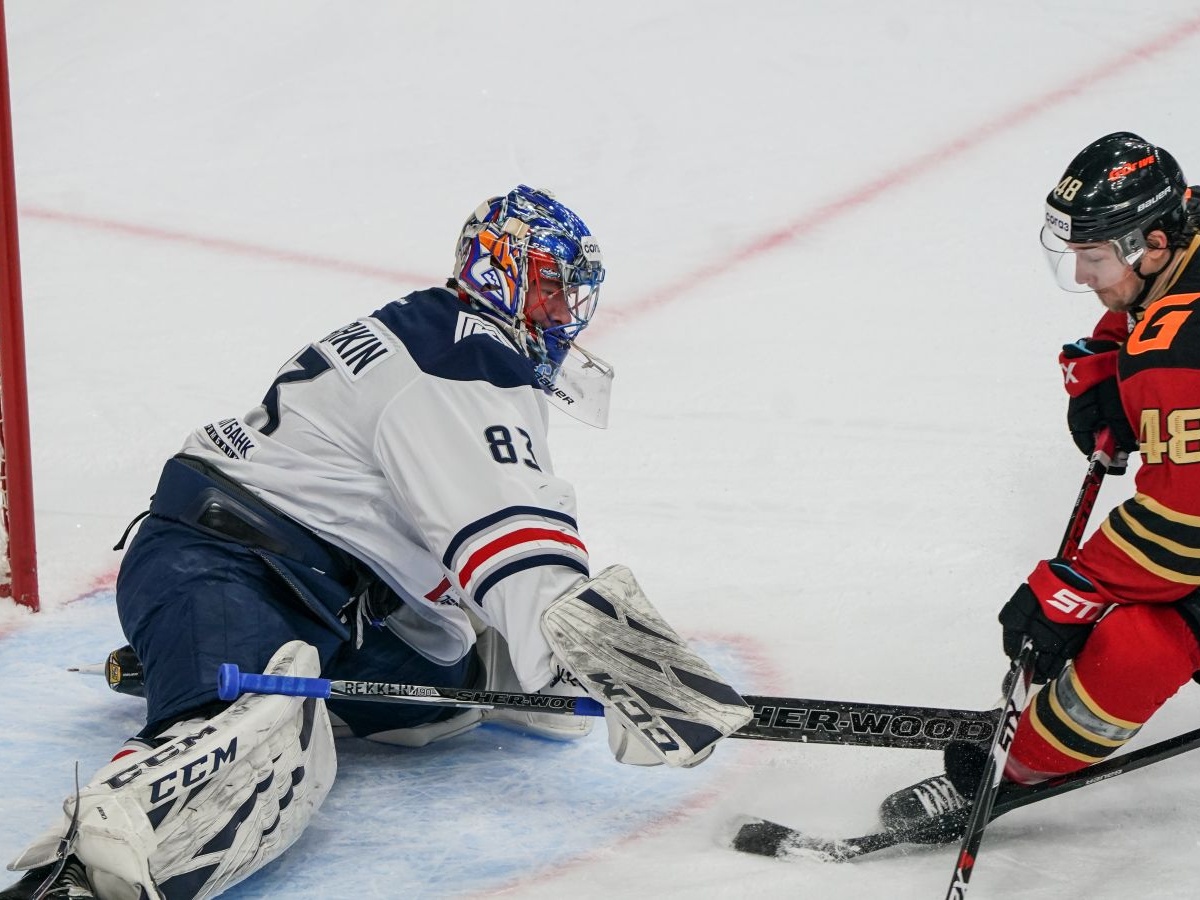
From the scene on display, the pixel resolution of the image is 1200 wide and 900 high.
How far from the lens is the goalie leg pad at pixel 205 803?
2078mm

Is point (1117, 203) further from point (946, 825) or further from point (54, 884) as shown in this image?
point (54, 884)

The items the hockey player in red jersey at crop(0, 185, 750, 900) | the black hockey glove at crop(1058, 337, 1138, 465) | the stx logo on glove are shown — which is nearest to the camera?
the hockey player in red jersey at crop(0, 185, 750, 900)

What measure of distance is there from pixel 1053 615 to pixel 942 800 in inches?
15.0

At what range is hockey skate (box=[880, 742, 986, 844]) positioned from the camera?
2455 mm

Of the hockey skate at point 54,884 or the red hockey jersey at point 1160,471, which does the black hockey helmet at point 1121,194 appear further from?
the hockey skate at point 54,884

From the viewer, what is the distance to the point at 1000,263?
505 cm

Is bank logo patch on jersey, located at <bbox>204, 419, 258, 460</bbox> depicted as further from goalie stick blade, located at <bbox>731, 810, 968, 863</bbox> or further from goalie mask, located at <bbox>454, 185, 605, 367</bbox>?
goalie stick blade, located at <bbox>731, 810, 968, 863</bbox>

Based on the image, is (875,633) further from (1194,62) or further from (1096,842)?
(1194,62)

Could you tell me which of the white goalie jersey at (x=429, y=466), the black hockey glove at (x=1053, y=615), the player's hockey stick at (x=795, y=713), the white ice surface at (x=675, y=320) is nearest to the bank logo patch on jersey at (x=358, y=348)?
the white goalie jersey at (x=429, y=466)

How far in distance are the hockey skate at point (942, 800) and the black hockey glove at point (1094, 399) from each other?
589 millimetres

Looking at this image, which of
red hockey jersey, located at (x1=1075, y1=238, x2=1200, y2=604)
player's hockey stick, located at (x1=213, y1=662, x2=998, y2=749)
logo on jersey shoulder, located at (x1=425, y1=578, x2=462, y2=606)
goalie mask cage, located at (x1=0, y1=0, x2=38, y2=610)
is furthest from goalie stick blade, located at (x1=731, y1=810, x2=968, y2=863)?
goalie mask cage, located at (x1=0, y1=0, x2=38, y2=610)

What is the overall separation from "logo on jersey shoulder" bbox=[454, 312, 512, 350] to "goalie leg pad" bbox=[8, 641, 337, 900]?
0.59 meters

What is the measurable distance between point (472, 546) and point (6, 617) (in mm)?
1496

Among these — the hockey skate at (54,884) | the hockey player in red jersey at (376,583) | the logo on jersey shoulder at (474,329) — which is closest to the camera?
the hockey skate at (54,884)
